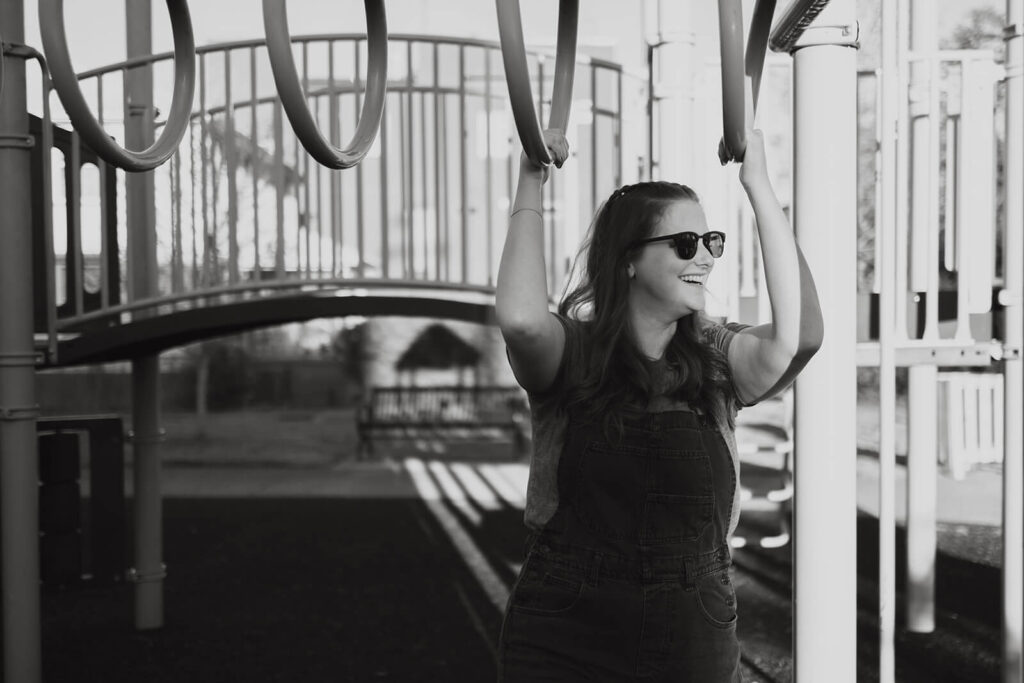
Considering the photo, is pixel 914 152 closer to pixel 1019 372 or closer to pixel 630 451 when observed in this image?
pixel 1019 372

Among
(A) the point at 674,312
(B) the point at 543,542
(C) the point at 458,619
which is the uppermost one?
(A) the point at 674,312

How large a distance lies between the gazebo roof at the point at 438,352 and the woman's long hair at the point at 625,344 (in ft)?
55.5

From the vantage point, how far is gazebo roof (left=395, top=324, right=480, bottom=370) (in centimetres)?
1914

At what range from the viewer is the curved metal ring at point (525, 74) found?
4.96ft

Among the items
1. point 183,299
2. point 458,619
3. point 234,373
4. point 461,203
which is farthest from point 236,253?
point 234,373

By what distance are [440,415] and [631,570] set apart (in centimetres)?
1124

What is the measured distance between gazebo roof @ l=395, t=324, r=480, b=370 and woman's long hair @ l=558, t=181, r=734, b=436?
666 inches

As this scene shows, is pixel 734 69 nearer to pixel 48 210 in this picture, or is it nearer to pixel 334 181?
pixel 48 210

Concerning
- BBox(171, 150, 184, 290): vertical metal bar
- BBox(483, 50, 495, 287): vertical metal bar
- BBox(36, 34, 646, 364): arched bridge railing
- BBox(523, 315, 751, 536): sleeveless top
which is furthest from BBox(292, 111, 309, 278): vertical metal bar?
BBox(523, 315, 751, 536): sleeveless top

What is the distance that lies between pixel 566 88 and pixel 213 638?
4232 millimetres

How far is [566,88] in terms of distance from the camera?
1.86 m

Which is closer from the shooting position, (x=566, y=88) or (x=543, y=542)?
(x=566, y=88)

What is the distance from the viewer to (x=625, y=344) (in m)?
2.07

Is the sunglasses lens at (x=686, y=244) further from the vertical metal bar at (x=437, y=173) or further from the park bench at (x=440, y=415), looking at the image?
the park bench at (x=440, y=415)
